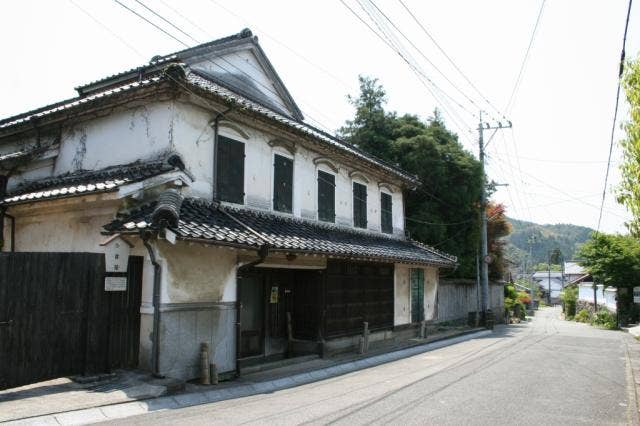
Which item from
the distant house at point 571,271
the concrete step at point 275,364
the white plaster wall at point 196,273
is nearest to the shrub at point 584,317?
the concrete step at point 275,364

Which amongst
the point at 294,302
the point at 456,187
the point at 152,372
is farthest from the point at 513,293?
the point at 152,372

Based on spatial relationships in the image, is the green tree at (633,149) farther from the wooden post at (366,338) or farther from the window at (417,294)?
the window at (417,294)

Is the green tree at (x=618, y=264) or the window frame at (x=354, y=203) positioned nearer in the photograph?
the window frame at (x=354, y=203)

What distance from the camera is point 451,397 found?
29.7ft

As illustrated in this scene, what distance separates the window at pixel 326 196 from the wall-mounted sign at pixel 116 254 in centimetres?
757

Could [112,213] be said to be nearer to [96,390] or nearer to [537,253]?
[96,390]

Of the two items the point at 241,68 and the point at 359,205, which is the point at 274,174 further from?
the point at 241,68

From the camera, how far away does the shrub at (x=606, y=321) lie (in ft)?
105

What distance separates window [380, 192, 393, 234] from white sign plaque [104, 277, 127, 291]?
42.3 ft

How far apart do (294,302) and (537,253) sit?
171m

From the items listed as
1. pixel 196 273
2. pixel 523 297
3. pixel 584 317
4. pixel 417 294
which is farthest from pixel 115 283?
pixel 523 297

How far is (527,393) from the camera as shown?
9.62 meters

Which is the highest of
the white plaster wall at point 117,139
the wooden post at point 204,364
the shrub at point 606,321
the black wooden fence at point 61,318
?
the white plaster wall at point 117,139

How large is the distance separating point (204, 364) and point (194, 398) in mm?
1147
